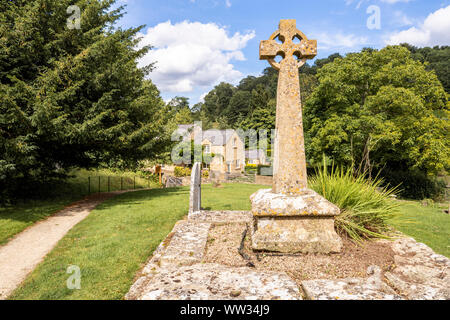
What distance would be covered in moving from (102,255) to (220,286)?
403cm

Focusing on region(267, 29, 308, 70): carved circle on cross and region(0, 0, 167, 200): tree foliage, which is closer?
region(267, 29, 308, 70): carved circle on cross

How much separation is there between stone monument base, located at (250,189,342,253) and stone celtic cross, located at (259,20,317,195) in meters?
0.42

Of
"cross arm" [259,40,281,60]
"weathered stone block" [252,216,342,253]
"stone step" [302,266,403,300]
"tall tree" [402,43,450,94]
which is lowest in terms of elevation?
"stone step" [302,266,403,300]

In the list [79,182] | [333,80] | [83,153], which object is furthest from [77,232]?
[333,80]

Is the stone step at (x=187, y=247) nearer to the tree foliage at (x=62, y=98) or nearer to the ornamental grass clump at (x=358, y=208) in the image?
the ornamental grass clump at (x=358, y=208)

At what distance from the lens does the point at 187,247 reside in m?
4.28

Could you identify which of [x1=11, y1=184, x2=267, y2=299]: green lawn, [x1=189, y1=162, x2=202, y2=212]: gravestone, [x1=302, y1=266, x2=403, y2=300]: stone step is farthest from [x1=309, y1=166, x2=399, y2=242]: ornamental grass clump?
[x1=11, y1=184, x2=267, y2=299]: green lawn

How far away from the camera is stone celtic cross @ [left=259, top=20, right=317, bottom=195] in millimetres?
4379

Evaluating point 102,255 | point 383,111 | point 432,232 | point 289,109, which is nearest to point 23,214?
point 102,255

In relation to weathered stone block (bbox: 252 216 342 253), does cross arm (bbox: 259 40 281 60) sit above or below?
above

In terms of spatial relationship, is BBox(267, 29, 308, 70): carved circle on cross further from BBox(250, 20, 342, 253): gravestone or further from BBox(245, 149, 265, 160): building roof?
BBox(245, 149, 265, 160): building roof

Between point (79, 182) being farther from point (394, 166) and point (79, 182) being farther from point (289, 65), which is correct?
point (394, 166)

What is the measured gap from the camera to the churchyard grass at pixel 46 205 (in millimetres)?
8367
